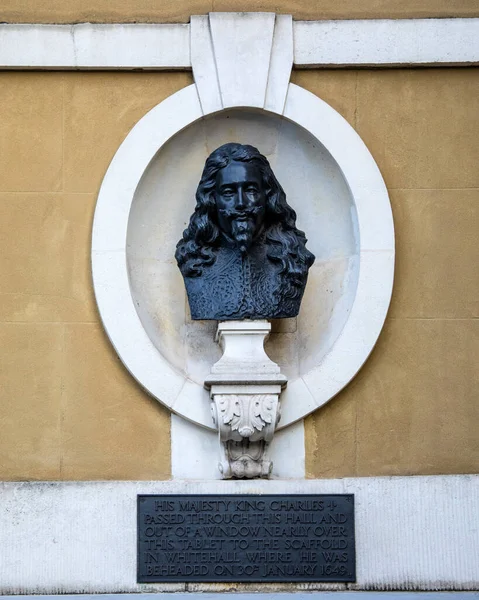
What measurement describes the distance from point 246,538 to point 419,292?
1.85m

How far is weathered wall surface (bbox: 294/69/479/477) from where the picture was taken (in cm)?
941

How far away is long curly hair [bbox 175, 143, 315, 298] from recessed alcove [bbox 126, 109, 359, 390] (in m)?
0.30

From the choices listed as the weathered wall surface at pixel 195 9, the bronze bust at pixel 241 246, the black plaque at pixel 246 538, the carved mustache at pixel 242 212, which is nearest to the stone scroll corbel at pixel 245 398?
the bronze bust at pixel 241 246

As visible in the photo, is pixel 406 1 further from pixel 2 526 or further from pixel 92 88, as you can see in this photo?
pixel 2 526

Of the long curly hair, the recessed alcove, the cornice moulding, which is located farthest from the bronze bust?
the cornice moulding

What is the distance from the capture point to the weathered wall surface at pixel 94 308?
938cm

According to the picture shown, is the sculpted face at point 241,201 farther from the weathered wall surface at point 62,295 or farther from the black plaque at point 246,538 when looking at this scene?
the black plaque at point 246,538

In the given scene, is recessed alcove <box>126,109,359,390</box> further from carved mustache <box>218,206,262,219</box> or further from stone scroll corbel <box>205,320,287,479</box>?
carved mustache <box>218,206,262,219</box>

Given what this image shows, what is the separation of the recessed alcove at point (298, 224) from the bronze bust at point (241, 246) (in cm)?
29

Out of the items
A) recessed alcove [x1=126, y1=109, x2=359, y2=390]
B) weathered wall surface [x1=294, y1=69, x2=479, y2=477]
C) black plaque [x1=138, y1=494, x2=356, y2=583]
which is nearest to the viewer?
black plaque [x1=138, y1=494, x2=356, y2=583]

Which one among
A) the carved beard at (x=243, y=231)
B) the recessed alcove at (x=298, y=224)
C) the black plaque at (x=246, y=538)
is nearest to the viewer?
the black plaque at (x=246, y=538)

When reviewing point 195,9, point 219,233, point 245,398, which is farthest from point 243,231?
point 195,9

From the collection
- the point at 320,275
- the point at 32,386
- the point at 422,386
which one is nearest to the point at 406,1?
the point at 320,275

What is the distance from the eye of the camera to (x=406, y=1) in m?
9.84
